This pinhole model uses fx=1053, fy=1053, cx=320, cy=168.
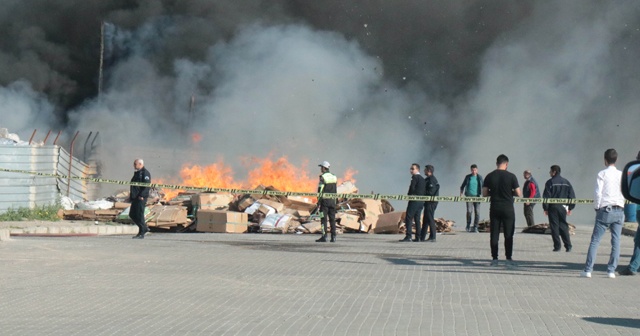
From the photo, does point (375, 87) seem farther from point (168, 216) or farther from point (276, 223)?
point (168, 216)

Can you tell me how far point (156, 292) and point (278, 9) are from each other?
24311mm

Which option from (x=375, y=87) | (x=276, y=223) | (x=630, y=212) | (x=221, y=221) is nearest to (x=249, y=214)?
(x=276, y=223)

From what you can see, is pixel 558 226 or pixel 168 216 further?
pixel 168 216

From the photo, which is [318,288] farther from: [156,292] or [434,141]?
[434,141]

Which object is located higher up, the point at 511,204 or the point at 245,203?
the point at 245,203

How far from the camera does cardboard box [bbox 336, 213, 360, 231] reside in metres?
23.6

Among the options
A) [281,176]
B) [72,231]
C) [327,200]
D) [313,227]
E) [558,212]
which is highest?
[281,176]

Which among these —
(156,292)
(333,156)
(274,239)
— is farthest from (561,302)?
(333,156)

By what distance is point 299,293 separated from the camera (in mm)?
10164

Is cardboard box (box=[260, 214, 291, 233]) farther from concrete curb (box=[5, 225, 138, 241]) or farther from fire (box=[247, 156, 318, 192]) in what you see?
fire (box=[247, 156, 318, 192])

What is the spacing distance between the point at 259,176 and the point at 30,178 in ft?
26.4

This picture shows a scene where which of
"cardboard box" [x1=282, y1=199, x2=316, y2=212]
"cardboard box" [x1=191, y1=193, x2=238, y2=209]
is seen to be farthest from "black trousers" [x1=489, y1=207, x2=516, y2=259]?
"cardboard box" [x1=191, y1=193, x2=238, y2=209]

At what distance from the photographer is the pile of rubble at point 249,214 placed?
77.4ft

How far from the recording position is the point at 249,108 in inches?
1308
